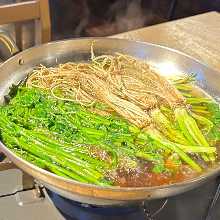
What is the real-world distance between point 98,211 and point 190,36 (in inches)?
55.5

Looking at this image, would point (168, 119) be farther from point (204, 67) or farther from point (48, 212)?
point (48, 212)

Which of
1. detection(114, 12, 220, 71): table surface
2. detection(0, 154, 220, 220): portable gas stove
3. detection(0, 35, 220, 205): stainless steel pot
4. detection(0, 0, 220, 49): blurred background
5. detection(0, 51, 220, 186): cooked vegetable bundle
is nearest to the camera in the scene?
detection(0, 51, 220, 186): cooked vegetable bundle

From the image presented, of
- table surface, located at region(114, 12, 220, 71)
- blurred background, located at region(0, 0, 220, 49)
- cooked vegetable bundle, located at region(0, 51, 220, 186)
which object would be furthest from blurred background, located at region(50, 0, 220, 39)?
cooked vegetable bundle, located at region(0, 51, 220, 186)

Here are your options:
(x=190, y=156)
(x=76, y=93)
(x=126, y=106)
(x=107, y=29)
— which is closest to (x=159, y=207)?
(x=190, y=156)

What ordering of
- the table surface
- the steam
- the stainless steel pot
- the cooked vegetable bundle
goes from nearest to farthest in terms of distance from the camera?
the cooked vegetable bundle, the stainless steel pot, the table surface, the steam

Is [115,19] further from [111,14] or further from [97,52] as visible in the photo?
[97,52]

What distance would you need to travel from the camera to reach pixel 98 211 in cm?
153

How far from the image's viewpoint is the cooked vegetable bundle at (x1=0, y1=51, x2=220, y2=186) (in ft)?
4.53

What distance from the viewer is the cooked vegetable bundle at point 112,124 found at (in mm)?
1381

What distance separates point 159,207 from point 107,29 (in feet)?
9.44

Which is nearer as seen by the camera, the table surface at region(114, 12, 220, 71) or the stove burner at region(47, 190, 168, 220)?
the stove burner at region(47, 190, 168, 220)

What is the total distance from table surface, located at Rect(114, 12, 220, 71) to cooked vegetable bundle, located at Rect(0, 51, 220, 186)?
0.61m

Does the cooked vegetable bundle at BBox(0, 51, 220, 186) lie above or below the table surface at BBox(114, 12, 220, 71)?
above

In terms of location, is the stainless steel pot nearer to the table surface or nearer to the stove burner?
the stove burner
